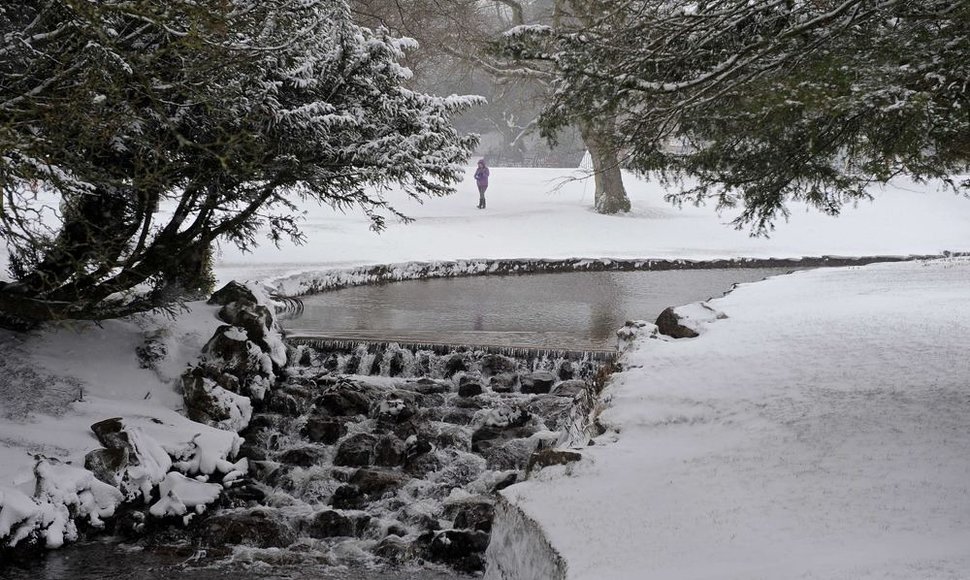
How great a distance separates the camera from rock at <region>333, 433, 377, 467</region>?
27.3ft

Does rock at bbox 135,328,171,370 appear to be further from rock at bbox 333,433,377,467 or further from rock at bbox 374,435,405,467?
rock at bbox 374,435,405,467

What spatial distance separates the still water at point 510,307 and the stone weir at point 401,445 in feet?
1.73

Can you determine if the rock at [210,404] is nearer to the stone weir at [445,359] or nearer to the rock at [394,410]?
the rock at [394,410]

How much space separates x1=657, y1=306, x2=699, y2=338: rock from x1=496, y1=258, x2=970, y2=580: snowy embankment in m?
0.23

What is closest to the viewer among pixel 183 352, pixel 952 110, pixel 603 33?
pixel 952 110

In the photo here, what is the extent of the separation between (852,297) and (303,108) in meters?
7.89

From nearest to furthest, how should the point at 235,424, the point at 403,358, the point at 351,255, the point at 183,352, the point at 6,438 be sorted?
the point at 6,438 < the point at 235,424 < the point at 183,352 < the point at 403,358 < the point at 351,255

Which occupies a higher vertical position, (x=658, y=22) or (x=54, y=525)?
(x=658, y=22)

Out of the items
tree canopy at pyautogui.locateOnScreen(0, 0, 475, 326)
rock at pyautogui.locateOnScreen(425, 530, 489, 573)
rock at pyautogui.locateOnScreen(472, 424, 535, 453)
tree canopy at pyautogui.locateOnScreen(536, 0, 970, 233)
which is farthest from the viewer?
rock at pyautogui.locateOnScreen(472, 424, 535, 453)

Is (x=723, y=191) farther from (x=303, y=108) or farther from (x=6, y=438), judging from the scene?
(x=6, y=438)

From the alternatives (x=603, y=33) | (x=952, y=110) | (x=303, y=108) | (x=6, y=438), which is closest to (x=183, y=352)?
(x=6, y=438)

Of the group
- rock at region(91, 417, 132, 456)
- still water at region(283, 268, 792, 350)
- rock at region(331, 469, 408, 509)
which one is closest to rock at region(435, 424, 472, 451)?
rock at region(331, 469, 408, 509)

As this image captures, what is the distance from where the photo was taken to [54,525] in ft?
21.9

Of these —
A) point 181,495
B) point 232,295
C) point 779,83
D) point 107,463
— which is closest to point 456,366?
point 232,295
